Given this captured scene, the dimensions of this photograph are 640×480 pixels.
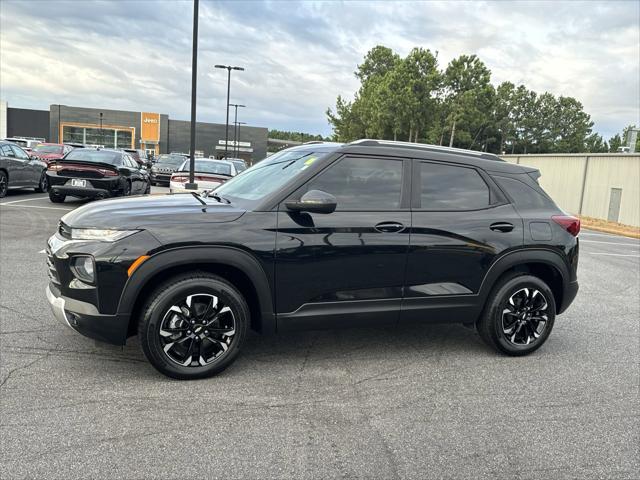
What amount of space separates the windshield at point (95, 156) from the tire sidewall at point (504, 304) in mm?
11665

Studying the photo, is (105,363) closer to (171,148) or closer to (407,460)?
(407,460)

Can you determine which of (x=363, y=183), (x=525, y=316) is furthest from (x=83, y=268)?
(x=525, y=316)

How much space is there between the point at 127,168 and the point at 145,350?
11.2m

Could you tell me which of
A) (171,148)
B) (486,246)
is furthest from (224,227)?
(171,148)

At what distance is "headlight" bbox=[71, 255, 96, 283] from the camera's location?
3482 millimetres

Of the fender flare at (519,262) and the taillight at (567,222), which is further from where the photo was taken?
the taillight at (567,222)

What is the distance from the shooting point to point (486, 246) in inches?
172

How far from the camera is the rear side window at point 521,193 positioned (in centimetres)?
463

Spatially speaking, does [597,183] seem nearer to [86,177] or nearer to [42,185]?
[86,177]

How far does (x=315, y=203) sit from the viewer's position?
367cm

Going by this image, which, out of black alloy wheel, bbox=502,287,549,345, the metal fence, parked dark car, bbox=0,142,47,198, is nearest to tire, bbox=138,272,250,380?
black alloy wheel, bbox=502,287,549,345

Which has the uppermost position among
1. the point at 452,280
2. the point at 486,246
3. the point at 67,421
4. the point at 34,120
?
the point at 34,120

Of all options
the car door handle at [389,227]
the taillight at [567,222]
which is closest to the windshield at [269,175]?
the car door handle at [389,227]

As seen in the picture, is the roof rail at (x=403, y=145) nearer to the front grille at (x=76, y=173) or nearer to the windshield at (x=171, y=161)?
the front grille at (x=76, y=173)
